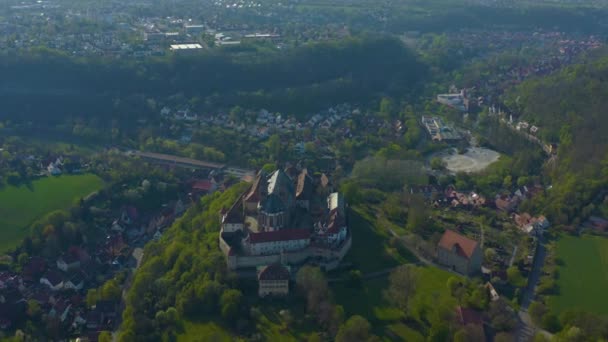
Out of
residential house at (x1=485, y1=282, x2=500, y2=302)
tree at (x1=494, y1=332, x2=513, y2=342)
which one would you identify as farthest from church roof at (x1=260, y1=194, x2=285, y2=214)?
tree at (x1=494, y1=332, x2=513, y2=342)

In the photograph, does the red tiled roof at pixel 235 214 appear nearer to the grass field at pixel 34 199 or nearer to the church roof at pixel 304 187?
the church roof at pixel 304 187

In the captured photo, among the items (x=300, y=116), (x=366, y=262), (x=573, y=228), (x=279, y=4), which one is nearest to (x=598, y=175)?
(x=573, y=228)

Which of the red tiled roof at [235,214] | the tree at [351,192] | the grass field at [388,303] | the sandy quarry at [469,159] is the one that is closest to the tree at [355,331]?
the grass field at [388,303]

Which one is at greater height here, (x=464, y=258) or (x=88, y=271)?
(x=464, y=258)

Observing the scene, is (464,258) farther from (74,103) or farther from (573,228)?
(74,103)

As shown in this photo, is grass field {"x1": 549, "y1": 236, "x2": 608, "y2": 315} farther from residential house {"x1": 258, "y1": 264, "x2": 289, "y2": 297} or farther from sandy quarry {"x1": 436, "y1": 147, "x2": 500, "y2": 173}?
sandy quarry {"x1": 436, "y1": 147, "x2": 500, "y2": 173}

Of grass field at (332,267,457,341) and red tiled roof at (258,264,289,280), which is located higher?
red tiled roof at (258,264,289,280)
